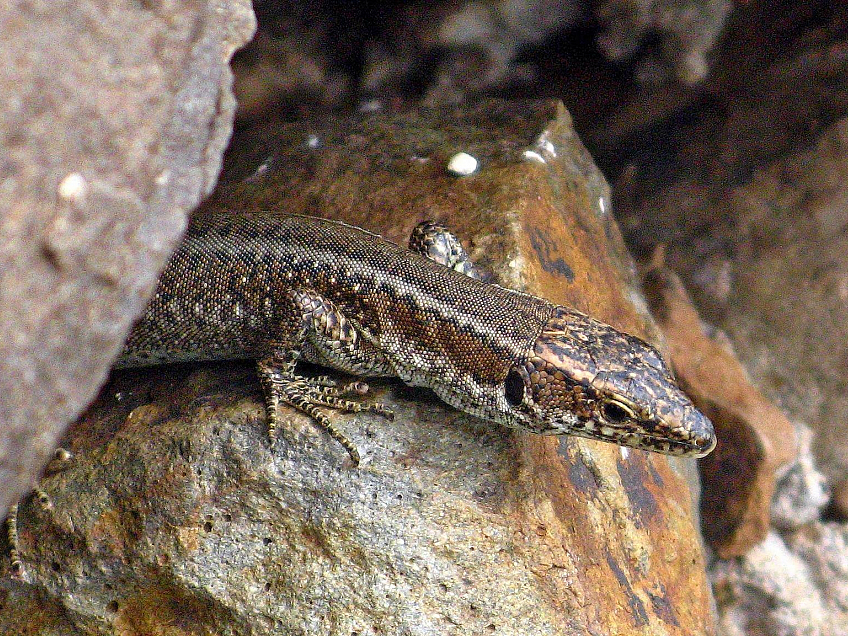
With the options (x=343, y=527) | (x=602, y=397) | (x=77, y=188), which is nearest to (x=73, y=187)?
(x=77, y=188)

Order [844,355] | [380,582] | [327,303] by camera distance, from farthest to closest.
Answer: [844,355]
[327,303]
[380,582]

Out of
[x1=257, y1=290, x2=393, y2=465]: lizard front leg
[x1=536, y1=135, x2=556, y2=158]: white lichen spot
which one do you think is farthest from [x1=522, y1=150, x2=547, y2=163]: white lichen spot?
[x1=257, y1=290, x2=393, y2=465]: lizard front leg

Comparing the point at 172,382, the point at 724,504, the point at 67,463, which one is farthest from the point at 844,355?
the point at 67,463

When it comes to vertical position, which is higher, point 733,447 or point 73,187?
point 73,187

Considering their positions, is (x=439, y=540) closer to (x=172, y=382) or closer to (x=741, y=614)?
(x=172, y=382)

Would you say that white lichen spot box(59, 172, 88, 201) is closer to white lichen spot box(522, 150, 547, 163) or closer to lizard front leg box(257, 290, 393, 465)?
lizard front leg box(257, 290, 393, 465)

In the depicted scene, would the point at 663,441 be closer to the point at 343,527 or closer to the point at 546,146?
the point at 343,527
